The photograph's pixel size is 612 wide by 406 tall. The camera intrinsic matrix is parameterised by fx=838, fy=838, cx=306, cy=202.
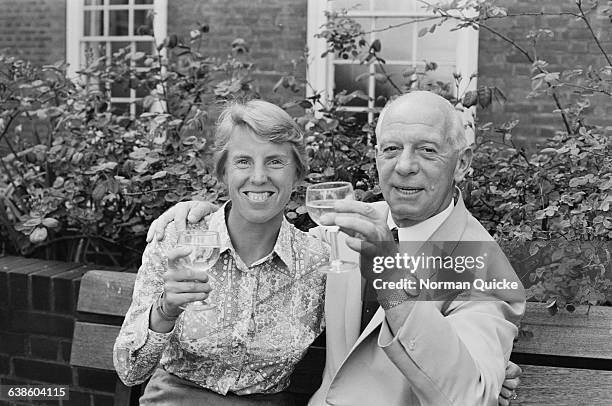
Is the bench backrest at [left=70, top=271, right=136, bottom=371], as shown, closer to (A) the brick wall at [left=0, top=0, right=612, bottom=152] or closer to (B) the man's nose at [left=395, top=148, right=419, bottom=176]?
(B) the man's nose at [left=395, top=148, right=419, bottom=176]

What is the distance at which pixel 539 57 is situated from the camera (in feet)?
23.4

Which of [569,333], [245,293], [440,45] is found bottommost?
[569,333]

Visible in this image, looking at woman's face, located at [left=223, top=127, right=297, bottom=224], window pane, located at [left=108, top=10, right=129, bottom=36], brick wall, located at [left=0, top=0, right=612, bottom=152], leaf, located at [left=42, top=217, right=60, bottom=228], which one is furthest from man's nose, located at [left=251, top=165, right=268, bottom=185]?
window pane, located at [left=108, top=10, right=129, bottom=36]

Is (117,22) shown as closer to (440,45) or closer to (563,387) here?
(440,45)

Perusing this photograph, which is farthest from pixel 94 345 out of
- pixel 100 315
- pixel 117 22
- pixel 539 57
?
pixel 117 22

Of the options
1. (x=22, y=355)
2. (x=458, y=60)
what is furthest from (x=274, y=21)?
(x=22, y=355)

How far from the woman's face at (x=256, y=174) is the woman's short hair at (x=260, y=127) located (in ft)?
0.06

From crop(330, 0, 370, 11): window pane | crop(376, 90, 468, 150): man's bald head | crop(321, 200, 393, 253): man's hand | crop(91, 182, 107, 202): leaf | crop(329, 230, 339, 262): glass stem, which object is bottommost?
crop(91, 182, 107, 202): leaf

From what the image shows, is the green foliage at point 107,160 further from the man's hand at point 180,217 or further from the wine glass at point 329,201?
the wine glass at point 329,201

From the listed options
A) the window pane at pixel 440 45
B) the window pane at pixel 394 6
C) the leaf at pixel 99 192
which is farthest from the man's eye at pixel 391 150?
the window pane at pixel 394 6

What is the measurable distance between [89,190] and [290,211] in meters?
1.07

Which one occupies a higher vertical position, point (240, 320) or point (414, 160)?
point (414, 160)

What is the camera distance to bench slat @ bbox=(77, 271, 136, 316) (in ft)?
9.69

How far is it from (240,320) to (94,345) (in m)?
0.81
